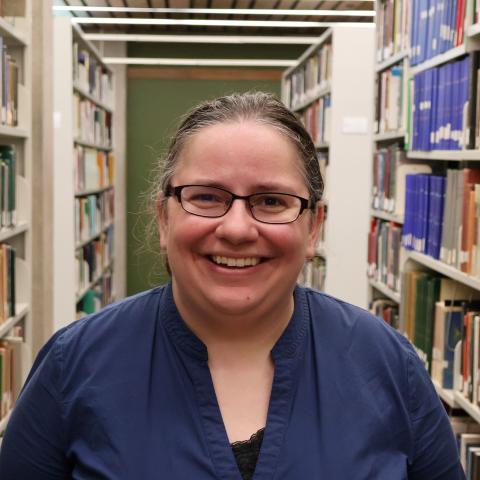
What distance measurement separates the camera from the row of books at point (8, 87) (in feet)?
9.31

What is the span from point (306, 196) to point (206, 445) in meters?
0.46

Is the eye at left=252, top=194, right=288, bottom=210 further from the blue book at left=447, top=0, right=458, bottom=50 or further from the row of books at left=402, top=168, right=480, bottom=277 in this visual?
the blue book at left=447, top=0, right=458, bottom=50

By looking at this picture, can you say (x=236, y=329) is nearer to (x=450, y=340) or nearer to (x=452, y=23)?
(x=450, y=340)

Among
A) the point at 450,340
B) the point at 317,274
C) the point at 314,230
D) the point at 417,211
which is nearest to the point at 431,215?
the point at 417,211

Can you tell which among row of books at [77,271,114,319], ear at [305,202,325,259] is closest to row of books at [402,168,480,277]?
ear at [305,202,325,259]

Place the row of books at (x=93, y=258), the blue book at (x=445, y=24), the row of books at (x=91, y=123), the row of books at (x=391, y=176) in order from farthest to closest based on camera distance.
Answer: the row of books at (x=93, y=258)
the row of books at (x=91, y=123)
the row of books at (x=391, y=176)
the blue book at (x=445, y=24)

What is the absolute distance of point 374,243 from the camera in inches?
160

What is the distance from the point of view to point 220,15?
773 cm

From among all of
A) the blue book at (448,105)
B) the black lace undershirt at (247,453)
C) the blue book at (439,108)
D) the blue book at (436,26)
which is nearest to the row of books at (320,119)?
the blue book at (436,26)

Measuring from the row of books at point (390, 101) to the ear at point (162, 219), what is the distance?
7.82ft

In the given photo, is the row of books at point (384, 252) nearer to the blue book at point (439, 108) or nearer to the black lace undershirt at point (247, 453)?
the blue book at point (439, 108)

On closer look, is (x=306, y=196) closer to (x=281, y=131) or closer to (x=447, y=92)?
(x=281, y=131)

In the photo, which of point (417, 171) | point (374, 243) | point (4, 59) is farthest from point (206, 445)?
point (374, 243)

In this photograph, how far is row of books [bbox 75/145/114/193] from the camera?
532 centimetres
